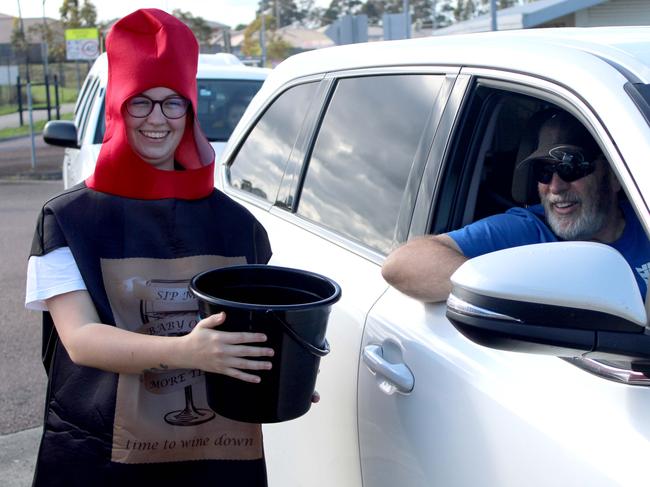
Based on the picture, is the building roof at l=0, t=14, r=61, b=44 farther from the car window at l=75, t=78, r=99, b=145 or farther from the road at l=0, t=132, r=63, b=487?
the car window at l=75, t=78, r=99, b=145

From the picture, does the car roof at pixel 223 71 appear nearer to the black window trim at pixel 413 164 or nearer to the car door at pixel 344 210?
the car door at pixel 344 210

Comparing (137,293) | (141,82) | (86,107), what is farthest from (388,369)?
(86,107)

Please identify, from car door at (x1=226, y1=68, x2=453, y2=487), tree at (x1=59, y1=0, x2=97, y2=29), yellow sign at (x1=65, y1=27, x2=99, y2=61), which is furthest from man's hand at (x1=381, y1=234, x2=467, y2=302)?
tree at (x1=59, y1=0, x2=97, y2=29)

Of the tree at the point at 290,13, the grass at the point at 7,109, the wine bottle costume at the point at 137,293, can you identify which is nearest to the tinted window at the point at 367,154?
the wine bottle costume at the point at 137,293

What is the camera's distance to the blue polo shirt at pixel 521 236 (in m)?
2.37

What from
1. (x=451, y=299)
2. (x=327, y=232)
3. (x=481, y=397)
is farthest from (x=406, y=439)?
(x=327, y=232)

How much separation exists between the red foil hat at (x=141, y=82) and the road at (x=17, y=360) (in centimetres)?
248

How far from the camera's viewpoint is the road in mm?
4461

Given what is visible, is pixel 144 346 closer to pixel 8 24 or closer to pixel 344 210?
pixel 344 210

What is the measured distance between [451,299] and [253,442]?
83 centimetres

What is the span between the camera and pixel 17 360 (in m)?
5.93

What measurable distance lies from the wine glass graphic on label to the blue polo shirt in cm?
70

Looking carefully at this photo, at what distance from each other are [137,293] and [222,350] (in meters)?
0.37

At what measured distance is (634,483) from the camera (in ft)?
4.91
